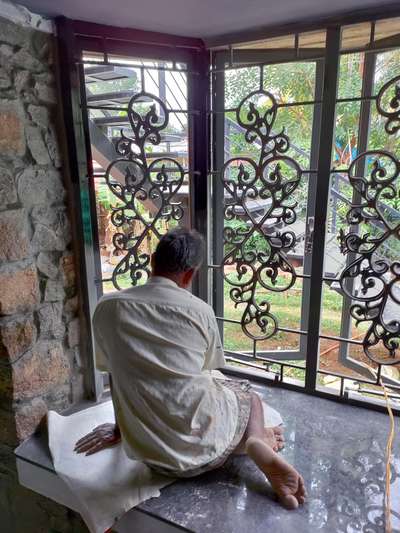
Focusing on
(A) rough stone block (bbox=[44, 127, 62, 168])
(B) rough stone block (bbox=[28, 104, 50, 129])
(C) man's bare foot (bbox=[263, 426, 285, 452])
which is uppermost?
(B) rough stone block (bbox=[28, 104, 50, 129])

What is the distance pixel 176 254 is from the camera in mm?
1083

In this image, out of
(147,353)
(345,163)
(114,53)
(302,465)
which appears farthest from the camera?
Result: (345,163)

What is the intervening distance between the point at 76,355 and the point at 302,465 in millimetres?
919

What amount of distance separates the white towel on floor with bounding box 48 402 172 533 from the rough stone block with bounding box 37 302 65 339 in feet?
1.06

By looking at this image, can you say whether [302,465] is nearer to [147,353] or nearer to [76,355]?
[147,353]

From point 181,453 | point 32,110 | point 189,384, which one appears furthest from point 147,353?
point 32,110

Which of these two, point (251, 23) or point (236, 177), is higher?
point (251, 23)

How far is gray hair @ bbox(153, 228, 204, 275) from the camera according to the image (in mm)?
1087

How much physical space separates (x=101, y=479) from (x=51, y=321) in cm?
56

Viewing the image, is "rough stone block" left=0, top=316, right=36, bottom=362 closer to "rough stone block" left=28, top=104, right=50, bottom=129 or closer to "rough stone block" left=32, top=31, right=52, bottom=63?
"rough stone block" left=28, top=104, right=50, bottom=129

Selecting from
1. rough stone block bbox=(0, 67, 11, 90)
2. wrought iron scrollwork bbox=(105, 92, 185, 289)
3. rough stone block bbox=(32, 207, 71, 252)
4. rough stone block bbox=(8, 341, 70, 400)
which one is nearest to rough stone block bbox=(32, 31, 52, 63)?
rough stone block bbox=(0, 67, 11, 90)

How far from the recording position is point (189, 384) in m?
1.10

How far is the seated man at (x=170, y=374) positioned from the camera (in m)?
1.05

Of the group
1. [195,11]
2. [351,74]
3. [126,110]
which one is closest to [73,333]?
[126,110]
